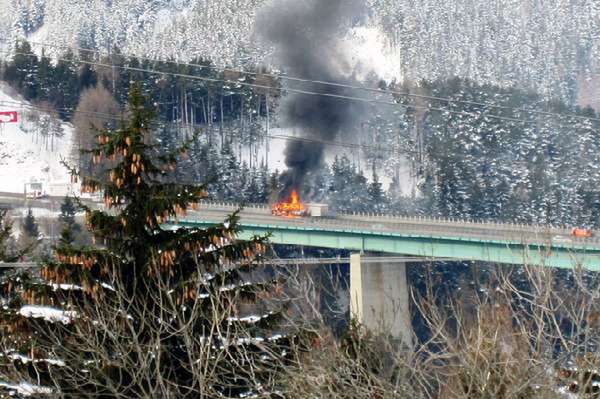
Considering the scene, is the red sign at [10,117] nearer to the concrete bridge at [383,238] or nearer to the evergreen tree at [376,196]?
the evergreen tree at [376,196]

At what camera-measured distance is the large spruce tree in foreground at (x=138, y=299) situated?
51.8 feet

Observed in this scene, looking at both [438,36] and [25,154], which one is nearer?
[25,154]

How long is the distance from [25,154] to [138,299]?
86.4 metres

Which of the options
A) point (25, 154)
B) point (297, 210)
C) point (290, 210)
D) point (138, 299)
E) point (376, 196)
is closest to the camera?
point (138, 299)

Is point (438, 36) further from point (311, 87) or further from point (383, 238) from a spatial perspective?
point (383, 238)

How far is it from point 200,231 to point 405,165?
84.0m

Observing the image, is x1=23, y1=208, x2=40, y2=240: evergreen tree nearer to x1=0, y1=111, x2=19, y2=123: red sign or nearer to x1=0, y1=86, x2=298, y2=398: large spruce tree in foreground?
x1=0, y1=111, x2=19, y2=123: red sign

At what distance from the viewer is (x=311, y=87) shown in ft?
319

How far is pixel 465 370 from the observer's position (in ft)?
40.6

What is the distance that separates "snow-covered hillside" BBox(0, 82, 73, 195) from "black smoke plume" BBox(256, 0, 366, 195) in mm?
18076

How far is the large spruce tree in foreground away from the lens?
15797mm

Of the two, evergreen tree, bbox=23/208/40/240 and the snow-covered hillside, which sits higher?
the snow-covered hillside

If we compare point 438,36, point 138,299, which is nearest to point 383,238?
point 138,299

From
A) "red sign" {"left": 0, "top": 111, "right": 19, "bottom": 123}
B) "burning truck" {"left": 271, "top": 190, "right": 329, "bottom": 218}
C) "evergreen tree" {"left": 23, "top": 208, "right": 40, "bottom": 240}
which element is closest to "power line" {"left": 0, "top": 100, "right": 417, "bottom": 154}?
"red sign" {"left": 0, "top": 111, "right": 19, "bottom": 123}
